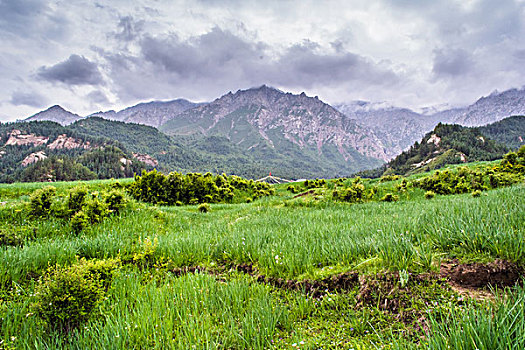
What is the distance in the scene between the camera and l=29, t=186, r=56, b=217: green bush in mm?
6691

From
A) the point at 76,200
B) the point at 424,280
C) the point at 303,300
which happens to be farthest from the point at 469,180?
the point at 76,200

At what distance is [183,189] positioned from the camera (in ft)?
58.6

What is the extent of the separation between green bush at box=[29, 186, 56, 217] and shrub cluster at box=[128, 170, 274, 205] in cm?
901

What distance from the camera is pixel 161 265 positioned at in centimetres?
425

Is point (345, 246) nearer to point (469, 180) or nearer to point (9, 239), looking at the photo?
point (9, 239)

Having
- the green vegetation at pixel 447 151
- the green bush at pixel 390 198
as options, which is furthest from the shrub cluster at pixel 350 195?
the green vegetation at pixel 447 151

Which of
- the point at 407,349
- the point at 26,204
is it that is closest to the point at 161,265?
the point at 407,349

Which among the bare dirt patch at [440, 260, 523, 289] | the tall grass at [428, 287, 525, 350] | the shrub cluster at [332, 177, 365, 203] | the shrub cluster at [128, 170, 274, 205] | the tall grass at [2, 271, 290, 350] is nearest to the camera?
the tall grass at [428, 287, 525, 350]

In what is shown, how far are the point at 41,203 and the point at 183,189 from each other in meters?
11.1

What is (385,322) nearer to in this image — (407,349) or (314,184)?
(407,349)

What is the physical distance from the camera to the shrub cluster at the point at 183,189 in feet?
53.1

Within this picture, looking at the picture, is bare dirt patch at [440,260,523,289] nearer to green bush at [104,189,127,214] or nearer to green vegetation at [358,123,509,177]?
green bush at [104,189,127,214]

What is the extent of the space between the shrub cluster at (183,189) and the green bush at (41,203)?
355 inches

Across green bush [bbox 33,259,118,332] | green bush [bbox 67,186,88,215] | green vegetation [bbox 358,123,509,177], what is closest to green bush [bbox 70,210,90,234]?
green bush [bbox 67,186,88,215]
